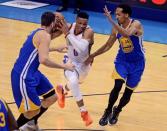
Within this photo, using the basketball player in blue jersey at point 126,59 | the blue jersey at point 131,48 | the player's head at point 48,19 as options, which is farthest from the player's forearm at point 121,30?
the player's head at point 48,19

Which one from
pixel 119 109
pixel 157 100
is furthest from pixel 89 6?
pixel 119 109

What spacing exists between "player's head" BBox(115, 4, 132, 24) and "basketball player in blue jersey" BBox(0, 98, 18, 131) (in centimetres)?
347

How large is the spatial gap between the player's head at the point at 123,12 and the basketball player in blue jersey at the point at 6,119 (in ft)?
11.4

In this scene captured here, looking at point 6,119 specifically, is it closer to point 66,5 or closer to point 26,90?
point 26,90

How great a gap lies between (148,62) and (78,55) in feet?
11.4

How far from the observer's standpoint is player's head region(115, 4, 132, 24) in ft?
24.2

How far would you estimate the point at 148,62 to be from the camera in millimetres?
10961

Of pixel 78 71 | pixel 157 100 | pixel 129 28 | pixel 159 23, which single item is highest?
pixel 129 28

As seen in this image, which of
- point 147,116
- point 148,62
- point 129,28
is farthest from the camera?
point 148,62

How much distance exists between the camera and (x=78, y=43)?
25.2ft

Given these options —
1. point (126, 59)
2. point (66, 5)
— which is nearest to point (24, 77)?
point (126, 59)

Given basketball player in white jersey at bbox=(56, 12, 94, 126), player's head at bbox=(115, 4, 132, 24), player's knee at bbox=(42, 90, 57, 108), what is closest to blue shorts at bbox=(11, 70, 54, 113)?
player's knee at bbox=(42, 90, 57, 108)

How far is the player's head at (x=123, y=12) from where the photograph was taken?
7371mm

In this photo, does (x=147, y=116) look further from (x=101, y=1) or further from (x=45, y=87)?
(x=101, y=1)
